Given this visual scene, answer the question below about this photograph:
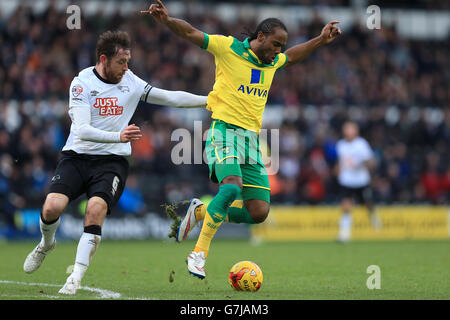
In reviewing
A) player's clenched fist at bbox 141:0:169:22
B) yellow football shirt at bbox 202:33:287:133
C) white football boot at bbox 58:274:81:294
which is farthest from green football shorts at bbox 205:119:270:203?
white football boot at bbox 58:274:81:294

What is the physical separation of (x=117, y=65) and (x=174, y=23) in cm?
79

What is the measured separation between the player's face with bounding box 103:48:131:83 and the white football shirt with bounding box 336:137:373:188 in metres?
10.2

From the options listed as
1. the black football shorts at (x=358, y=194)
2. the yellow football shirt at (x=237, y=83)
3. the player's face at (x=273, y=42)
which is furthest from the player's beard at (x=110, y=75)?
the black football shorts at (x=358, y=194)

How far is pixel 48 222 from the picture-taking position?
760 centimetres

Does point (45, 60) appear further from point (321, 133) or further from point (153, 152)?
point (321, 133)

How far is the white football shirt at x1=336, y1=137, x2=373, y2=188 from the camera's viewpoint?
17.0 metres

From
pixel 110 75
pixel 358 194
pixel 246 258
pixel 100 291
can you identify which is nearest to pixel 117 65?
pixel 110 75

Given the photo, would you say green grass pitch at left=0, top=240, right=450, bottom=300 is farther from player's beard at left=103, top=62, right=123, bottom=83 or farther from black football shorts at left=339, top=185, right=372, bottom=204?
player's beard at left=103, top=62, right=123, bottom=83

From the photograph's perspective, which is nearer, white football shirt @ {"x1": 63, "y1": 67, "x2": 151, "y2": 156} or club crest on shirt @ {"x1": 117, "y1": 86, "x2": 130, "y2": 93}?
white football shirt @ {"x1": 63, "y1": 67, "x2": 151, "y2": 156}

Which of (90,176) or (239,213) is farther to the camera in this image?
(239,213)

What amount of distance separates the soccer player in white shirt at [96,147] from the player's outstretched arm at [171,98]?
95 millimetres

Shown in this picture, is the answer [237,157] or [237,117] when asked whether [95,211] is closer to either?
[237,157]

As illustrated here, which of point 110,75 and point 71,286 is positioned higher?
point 110,75
